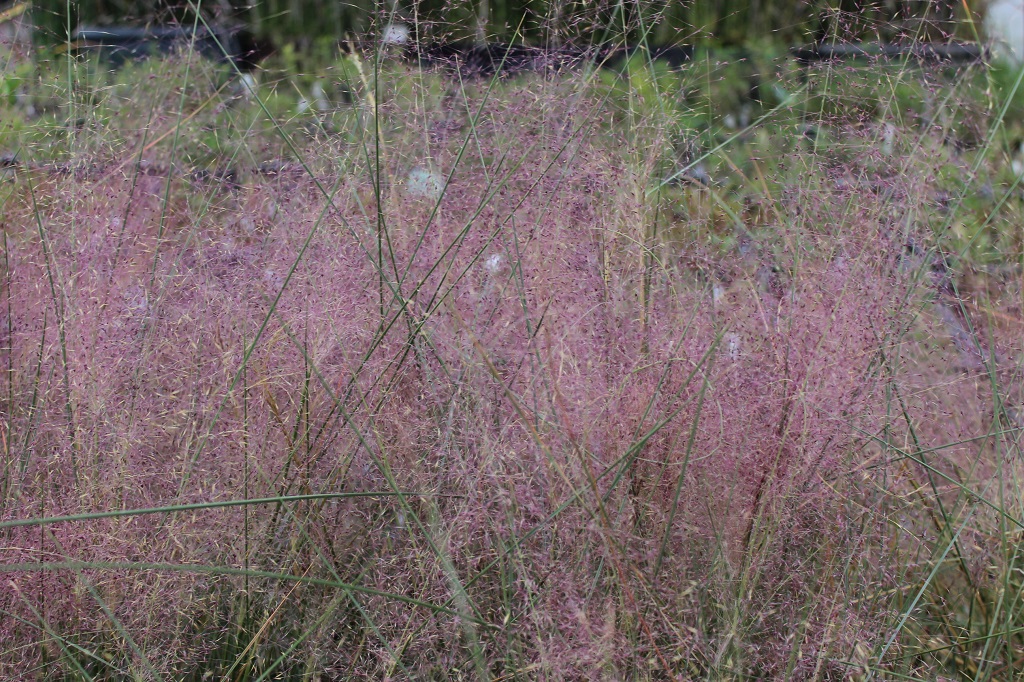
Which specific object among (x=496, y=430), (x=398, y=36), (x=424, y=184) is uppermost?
(x=398, y=36)

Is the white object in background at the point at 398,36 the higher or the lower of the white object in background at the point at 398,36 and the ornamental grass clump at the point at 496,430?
the higher

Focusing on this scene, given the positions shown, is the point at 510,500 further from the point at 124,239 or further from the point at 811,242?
the point at 124,239

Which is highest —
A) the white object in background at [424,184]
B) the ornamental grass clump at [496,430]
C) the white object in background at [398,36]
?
the white object in background at [398,36]

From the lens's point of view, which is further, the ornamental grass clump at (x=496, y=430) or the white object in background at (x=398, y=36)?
the white object in background at (x=398, y=36)

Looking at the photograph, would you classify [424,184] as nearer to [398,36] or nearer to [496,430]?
[398,36]

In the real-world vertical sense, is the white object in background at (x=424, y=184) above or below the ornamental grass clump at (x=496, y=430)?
above

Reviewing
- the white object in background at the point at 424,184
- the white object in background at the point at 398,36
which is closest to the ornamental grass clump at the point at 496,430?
the white object in background at the point at 424,184

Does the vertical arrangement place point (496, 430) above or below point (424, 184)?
below

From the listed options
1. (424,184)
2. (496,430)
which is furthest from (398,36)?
(496,430)

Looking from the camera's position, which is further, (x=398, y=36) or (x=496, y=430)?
(x=398, y=36)

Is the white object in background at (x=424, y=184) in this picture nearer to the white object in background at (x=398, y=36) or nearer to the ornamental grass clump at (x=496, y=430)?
the ornamental grass clump at (x=496, y=430)

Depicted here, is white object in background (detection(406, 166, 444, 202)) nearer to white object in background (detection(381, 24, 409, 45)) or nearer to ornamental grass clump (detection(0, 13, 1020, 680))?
ornamental grass clump (detection(0, 13, 1020, 680))

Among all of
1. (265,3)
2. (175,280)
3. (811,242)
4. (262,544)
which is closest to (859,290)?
(811,242)

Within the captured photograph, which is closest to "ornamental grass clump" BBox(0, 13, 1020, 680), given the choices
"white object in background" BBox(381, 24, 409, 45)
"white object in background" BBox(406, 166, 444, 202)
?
"white object in background" BBox(406, 166, 444, 202)
